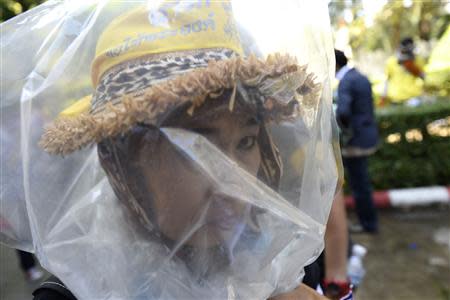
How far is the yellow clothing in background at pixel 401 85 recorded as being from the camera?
6.36 m

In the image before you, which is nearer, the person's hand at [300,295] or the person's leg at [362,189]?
the person's hand at [300,295]

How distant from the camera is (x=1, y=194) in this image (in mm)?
844

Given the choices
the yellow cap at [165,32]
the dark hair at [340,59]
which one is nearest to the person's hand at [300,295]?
the yellow cap at [165,32]

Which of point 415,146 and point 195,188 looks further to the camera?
point 415,146

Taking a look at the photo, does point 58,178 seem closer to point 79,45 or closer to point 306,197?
point 79,45

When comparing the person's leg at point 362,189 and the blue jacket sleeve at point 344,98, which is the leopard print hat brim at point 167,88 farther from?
the person's leg at point 362,189

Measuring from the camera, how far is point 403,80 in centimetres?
639

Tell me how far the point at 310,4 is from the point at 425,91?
648 centimetres

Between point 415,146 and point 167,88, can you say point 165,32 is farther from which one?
point 415,146

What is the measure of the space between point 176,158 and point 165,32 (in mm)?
218

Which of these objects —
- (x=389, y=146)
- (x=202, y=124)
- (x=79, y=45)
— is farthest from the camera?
(x=389, y=146)

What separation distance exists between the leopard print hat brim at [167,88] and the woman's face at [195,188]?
5 cm

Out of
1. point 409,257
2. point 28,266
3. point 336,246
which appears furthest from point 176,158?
point 409,257

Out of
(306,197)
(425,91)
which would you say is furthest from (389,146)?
(306,197)
